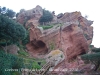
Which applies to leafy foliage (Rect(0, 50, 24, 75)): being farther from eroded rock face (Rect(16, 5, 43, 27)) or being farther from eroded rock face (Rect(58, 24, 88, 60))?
eroded rock face (Rect(16, 5, 43, 27))

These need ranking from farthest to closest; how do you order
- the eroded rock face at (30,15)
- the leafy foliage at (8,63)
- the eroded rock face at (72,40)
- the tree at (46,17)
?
the eroded rock face at (30,15) → the tree at (46,17) → the eroded rock face at (72,40) → the leafy foliage at (8,63)

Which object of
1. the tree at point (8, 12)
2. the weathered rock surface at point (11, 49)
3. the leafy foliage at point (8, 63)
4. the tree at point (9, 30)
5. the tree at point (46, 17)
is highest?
the tree at point (8, 12)

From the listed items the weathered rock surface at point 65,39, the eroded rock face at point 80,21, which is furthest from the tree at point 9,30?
the eroded rock face at point 80,21

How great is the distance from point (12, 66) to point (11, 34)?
360 centimetres

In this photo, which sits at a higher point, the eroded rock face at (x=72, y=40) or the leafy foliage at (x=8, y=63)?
the eroded rock face at (x=72, y=40)

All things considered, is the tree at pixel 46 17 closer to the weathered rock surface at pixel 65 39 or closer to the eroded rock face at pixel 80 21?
the eroded rock face at pixel 80 21

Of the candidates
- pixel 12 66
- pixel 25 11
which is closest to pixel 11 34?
pixel 12 66

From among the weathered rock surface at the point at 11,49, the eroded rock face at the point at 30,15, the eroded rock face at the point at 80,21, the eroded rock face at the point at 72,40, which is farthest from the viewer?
the eroded rock face at the point at 30,15

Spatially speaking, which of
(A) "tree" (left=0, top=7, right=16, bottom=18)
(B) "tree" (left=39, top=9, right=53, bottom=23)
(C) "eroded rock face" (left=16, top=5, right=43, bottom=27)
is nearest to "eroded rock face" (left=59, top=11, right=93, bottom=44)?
(B) "tree" (left=39, top=9, right=53, bottom=23)

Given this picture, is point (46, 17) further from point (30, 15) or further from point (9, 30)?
point (9, 30)

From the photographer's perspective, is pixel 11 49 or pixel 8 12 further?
pixel 8 12

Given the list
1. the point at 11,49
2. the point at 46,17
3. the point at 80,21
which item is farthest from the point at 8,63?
the point at 80,21

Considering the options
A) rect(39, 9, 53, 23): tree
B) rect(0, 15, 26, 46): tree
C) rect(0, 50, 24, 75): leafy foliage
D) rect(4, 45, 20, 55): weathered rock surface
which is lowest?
rect(0, 50, 24, 75): leafy foliage

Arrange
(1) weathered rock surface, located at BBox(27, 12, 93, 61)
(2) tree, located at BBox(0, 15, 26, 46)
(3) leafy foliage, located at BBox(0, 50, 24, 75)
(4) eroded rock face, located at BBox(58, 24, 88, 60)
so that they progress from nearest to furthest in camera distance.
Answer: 1. (3) leafy foliage, located at BBox(0, 50, 24, 75)
2. (2) tree, located at BBox(0, 15, 26, 46)
3. (1) weathered rock surface, located at BBox(27, 12, 93, 61)
4. (4) eroded rock face, located at BBox(58, 24, 88, 60)
